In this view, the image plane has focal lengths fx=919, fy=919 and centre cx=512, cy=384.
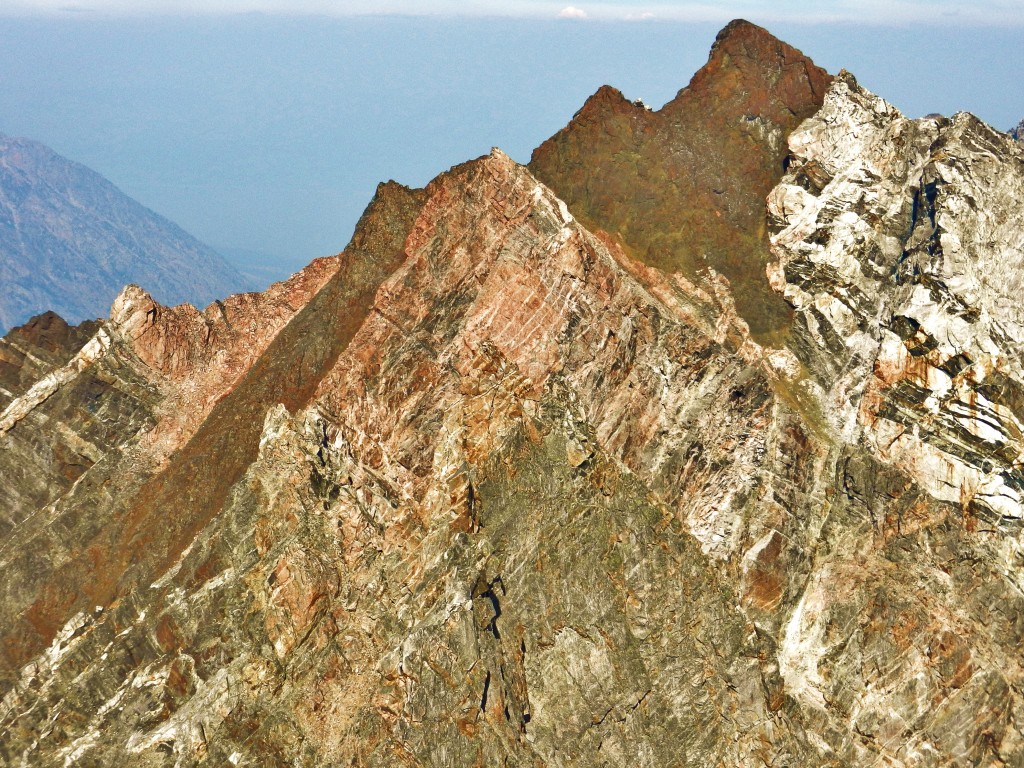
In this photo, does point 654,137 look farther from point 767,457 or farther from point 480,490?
point 480,490

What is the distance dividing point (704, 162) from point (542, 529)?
97.5ft

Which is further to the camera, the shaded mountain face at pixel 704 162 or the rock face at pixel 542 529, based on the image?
the shaded mountain face at pixel 704 162

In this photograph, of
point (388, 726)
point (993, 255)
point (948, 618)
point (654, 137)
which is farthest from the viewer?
point (654, 137)

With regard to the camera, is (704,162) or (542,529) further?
(704,162)

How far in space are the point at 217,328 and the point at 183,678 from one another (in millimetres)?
22994

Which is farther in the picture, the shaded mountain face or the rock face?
the shaded mountain face

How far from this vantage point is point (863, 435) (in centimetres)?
5350

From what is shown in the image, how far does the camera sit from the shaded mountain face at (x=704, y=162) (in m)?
59.9

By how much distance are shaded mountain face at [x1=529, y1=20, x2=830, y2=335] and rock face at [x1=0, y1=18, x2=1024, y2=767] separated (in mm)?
4862

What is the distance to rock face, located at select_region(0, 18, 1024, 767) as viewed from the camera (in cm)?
4672

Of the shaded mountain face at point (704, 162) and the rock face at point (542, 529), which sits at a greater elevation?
the shaded mountain face at point (704, 162)

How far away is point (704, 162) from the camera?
209 ft

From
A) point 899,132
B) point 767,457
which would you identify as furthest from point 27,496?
point 899,132

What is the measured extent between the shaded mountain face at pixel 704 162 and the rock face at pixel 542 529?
191 inches
